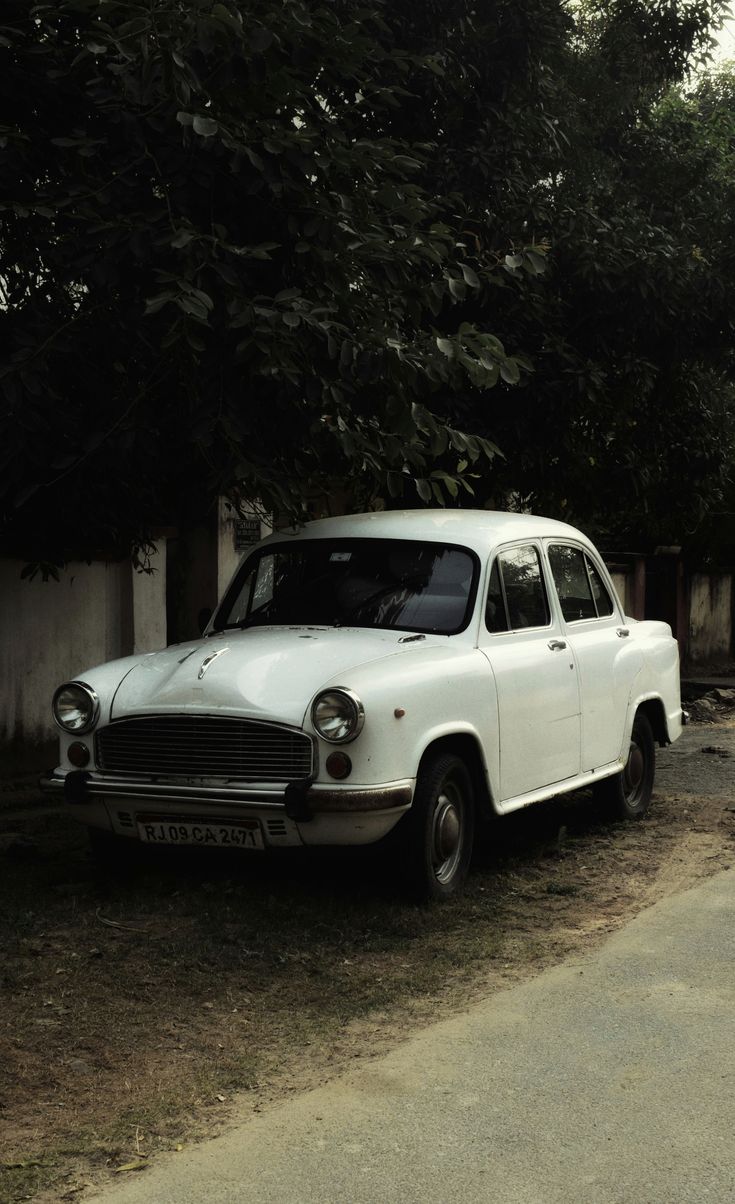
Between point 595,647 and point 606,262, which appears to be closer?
point 595,647

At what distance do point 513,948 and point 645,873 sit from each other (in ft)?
5.63

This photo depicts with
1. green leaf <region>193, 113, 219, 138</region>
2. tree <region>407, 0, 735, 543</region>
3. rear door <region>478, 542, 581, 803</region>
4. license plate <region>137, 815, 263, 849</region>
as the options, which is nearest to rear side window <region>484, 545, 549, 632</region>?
rear door <region>478, 542, 581, 803</region>

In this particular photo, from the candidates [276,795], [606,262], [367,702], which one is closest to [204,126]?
[367,702]

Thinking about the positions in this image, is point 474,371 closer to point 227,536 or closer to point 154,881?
point 154,881

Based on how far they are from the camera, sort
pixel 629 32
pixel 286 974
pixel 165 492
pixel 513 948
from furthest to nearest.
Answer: pixel 629 32
pixel 165 492
pixel 513 948
pixel 286 974

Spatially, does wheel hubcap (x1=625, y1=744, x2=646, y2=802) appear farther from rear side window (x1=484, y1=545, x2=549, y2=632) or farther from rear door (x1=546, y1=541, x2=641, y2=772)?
rear side window (x1=484, y1=545, x2=549, y2=632)

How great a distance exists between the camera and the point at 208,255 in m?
6.61

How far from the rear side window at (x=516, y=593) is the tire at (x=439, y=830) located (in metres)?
0.93

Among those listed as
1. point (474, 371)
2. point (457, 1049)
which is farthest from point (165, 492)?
point (457, 1049)

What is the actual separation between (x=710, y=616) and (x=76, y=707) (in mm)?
18148

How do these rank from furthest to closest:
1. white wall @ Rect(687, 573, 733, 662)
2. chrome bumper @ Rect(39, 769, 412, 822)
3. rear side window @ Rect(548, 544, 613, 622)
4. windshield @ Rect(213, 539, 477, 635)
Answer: white wall @ Rect(687, 573, 733, 662) → rear side window @ Rect(548, 544, 613, 622) → windshield @ Rect(213, 539, 477, 635) → chrome bumper @ Rect(39, 769, 412, 822)

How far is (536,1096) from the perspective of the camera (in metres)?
4.13

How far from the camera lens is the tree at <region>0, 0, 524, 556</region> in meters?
6.52

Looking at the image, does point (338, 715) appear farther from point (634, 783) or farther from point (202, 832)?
point (634, 783)
